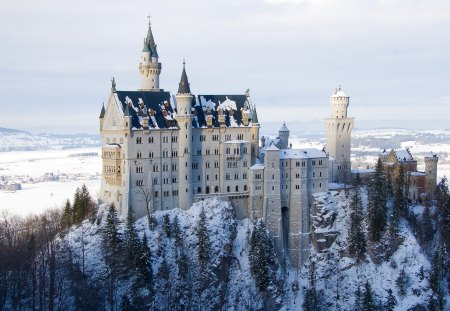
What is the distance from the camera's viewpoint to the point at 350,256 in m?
103

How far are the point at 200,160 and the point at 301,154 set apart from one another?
15.9 m

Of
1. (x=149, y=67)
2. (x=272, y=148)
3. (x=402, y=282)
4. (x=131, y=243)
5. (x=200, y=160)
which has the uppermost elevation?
(x=149, y=67)

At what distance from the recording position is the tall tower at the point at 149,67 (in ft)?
360

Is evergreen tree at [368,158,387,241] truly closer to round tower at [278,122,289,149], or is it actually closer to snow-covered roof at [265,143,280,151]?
round tower at [278,122,289,149]

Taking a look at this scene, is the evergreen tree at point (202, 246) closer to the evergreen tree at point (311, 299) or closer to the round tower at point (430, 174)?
the evergreen tree at point (311, 299)

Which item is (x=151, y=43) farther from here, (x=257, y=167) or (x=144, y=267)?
(x=144, y=267)

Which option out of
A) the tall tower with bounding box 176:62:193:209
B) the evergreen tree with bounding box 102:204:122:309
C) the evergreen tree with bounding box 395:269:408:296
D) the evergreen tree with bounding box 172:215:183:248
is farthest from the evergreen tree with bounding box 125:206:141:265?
the evergreen tree with bounding box 395:269:408:296

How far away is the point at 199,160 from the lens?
105 meters

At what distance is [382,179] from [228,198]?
81.0 feet

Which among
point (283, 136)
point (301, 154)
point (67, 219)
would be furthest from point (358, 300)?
point (67, 219)

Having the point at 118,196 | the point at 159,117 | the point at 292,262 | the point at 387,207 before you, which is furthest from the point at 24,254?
the point at 387,207

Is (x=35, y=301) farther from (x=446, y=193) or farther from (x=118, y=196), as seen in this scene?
(x=446, y=193)

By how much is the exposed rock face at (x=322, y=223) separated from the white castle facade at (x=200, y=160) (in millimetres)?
1063

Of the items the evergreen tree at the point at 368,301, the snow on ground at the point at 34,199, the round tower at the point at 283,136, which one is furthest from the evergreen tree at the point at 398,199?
the snow on ground at the point at 34,199
